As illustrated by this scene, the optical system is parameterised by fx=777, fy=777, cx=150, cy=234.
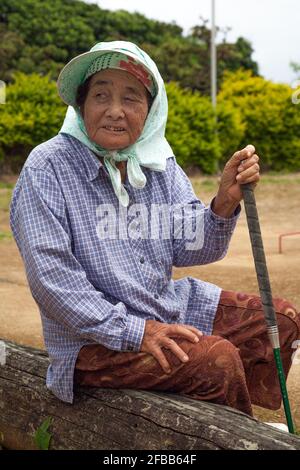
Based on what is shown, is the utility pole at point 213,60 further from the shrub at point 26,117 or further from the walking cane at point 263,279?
the walking cane at point 263,279

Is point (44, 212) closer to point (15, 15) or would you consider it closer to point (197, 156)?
point (197, 156)

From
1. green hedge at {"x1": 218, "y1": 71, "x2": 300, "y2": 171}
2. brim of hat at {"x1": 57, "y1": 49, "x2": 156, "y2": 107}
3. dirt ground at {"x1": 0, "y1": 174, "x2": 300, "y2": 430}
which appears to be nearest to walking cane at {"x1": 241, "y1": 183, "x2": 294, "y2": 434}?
brim of hat at {"x1": 57, "y1": 49, "x2": 156, "y2": 107}

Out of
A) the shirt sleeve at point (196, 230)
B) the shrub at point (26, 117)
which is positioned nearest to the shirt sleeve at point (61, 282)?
the shirt sleeve at point (196, 230)

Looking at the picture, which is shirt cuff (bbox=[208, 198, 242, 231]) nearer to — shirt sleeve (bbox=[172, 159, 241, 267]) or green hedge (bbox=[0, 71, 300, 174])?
shirt sleeve (bbox=[172, 159, 241, 267])

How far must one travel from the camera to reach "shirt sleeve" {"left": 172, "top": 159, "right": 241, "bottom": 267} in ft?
9.38

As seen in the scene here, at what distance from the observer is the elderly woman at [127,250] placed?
97.1 inches

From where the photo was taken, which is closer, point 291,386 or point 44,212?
point 44,212

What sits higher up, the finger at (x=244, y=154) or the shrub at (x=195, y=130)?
the shrub at (x=195, y=130)

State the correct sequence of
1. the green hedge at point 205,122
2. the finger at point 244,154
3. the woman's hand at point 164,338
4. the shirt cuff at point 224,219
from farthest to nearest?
1. the green hedge at point 205,122
2. the shirt cuff at point 224,219
3. the finger at point 244,154
4. the woman's hand at point 164,338

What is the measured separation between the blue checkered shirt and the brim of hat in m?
0.15

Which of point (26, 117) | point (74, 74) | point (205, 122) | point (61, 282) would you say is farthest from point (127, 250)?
point (205, 122)
